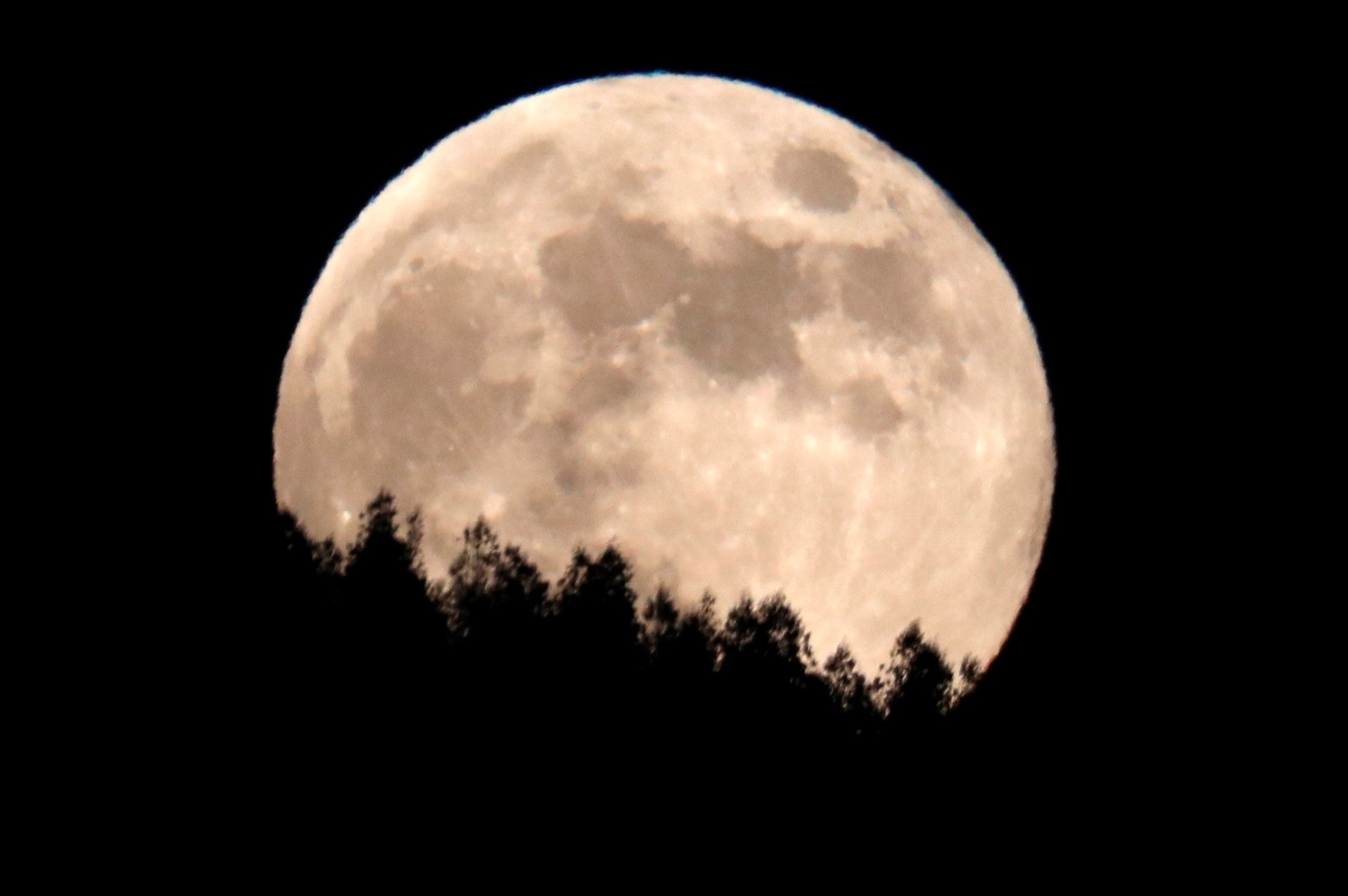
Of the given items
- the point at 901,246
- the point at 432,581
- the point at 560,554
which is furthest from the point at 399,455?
the point at 901,246

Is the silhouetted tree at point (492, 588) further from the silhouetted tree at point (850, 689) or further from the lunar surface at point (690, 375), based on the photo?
the silhouetted tree at point (850, 689)

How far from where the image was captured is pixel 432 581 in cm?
670

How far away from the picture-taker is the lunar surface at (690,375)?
21.1 feet

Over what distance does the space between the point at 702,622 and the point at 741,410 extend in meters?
1.32

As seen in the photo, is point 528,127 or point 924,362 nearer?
point 924,362

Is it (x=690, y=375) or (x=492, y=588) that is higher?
(x=690, y=375)

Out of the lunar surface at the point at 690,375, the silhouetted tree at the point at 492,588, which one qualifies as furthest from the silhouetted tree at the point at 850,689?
the silhouetted tree at the point at 492,588

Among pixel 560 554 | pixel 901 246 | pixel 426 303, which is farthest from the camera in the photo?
pixel 901 246

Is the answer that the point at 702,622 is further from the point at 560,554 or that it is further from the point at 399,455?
the point at 399,455

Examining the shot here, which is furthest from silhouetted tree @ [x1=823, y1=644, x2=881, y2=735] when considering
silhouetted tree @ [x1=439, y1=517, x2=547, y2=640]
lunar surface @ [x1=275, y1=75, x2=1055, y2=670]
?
silhouetted tree @ [x1=439, y1=517, x2=547, y2=640]

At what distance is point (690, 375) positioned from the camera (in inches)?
254

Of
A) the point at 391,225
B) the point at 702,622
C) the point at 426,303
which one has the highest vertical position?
the point at 391,225

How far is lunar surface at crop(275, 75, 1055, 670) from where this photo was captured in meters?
6.42

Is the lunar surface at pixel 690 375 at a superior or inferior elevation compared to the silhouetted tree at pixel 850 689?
superior
